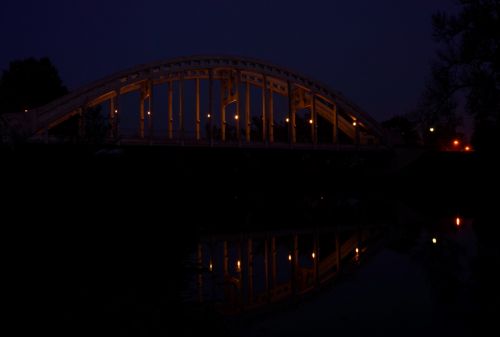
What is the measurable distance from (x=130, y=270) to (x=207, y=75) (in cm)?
3618

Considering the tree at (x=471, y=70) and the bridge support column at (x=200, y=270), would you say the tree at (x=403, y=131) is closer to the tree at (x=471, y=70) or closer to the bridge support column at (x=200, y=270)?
the tree at (x=471, y=70)

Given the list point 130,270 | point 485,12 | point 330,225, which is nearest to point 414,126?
point 485,12

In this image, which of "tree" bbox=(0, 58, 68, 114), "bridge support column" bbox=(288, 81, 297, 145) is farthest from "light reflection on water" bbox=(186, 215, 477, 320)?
"tree" bbox=(0, 58, 68, 114)

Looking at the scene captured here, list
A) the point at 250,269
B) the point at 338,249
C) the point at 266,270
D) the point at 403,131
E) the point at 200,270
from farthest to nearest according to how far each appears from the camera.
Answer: the point at 403,131 → the point at 338,249 → the point at 250,269 → the point at 266,270 → the point at 200,270

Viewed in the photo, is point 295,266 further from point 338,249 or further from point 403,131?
point 403,131

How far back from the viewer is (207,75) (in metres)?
44.1

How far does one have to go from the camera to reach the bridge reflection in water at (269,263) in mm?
8966

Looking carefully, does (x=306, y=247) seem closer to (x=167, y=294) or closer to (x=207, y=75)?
(x=167, y=294)

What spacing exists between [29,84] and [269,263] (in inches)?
1667

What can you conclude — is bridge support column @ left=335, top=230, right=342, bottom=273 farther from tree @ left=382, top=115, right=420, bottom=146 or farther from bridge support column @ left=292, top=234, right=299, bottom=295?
tree @ left=382, top=115, right=420, bottom=146

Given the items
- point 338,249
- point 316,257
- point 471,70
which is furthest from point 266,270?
point 471,70

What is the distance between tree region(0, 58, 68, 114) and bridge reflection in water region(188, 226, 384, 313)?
37379 millimetres

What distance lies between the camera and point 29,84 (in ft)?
157

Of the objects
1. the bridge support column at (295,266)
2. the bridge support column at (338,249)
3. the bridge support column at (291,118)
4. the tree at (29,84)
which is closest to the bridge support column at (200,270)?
the bridge support column at (295,266)
